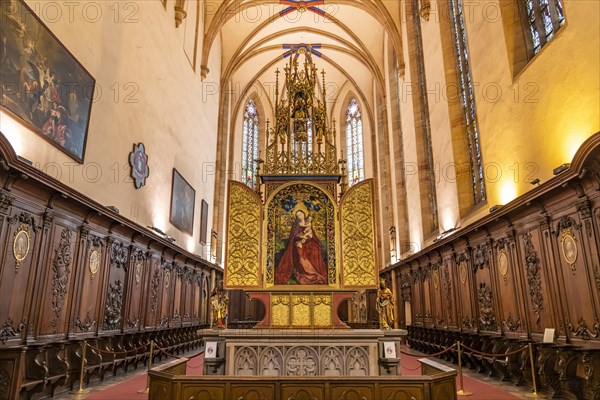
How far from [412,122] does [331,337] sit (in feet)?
44.6

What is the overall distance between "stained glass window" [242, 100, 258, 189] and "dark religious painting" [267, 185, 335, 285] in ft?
66.0

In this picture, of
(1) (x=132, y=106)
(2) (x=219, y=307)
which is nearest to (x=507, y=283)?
(2) (x=219, y=307)

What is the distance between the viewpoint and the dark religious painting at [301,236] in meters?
8.80

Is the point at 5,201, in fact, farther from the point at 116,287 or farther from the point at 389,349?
the point at 389,349

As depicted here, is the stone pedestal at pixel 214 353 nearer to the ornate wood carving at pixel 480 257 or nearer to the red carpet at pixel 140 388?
the red carpet at pixel 140 388

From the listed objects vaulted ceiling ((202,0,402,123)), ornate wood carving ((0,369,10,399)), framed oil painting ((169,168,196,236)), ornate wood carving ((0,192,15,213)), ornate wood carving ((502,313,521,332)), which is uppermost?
vaulted ceiling ((202,0,402,123))

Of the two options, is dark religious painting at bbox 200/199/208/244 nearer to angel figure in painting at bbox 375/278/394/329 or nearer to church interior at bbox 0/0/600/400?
church interior at bbox 0/0/600/400

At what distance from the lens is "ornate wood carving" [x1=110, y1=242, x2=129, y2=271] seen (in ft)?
33.8

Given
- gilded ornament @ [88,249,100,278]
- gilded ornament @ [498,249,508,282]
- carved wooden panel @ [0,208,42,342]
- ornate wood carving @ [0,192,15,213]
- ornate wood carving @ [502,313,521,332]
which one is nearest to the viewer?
ornate wood carving @ [0,192,15,213]

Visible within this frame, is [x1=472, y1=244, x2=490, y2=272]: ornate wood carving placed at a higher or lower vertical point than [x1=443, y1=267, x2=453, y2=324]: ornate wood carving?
higher

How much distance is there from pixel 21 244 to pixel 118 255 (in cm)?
362

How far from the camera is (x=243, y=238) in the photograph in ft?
28.9

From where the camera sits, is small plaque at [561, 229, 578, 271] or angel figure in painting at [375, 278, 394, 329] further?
angel figure in painting at [375, 278, 394, 329]

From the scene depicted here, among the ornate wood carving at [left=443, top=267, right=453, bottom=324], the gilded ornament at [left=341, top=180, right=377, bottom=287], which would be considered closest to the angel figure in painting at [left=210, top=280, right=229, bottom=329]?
the gilded ornament at [left=341, top=180, right=377, bottom=287]
